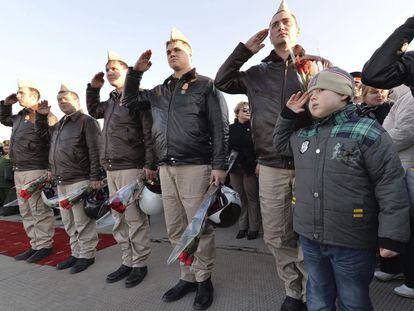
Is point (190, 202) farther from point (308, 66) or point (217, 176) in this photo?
point (308, 66)

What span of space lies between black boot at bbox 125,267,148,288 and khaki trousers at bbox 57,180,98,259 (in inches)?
32.1

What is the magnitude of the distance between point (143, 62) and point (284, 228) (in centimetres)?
178

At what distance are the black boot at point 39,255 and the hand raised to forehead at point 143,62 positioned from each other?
8.67ft

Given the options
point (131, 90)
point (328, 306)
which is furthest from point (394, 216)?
point (131, 90)

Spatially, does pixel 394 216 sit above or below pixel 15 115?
below

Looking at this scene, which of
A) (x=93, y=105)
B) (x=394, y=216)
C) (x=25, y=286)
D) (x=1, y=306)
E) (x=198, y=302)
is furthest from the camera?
(x=93, y=105)

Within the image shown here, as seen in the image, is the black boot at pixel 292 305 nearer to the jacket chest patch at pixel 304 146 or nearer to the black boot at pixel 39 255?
the jacket chest patch at pixel 304 146

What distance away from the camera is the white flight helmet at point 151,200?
2.79m

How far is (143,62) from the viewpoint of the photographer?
107 inches

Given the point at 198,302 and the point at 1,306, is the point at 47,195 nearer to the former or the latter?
the point at 1,306

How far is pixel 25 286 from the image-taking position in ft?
10.1

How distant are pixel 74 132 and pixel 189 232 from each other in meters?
1.96

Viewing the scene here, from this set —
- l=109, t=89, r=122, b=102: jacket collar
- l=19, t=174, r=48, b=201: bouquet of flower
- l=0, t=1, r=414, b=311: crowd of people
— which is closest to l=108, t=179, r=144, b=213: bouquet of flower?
l=0, t=1, r=414, b=311: crowd of people

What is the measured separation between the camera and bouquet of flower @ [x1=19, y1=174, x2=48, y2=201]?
3730 mm
